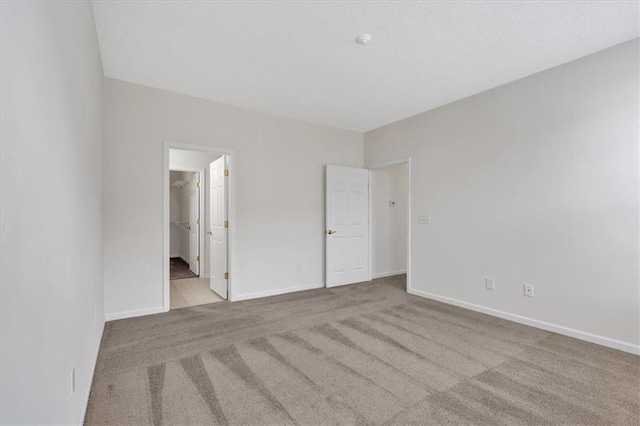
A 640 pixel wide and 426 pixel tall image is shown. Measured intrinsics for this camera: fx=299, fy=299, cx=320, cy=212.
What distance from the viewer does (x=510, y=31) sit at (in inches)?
96.6

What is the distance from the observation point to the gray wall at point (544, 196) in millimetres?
2646

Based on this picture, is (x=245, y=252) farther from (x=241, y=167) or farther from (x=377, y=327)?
(x=377, y=327)

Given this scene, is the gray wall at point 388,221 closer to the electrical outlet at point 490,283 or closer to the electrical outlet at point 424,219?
the electrical outlet at point 424,219

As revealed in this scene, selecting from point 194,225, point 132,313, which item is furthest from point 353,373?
point 194,225

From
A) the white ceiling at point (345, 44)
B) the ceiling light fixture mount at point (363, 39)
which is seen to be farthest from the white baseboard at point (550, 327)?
the ceiling light fixture mount at point (363, 39)

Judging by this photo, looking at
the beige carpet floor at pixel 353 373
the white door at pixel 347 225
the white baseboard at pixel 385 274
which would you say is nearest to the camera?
the beige carpet floor at pixel 353 373

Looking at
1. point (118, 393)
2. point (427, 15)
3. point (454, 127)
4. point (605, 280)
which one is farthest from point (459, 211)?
point (118, 393)

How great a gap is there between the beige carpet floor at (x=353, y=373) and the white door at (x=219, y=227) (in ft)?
2.96

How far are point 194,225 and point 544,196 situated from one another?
19.2 ft

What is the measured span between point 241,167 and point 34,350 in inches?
133

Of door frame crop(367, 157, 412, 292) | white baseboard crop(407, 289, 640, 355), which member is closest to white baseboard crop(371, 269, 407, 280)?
door frame crop(367, 157, 412, 292)

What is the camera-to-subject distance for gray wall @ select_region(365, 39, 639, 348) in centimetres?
265

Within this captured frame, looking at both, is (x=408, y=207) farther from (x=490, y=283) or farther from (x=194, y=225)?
(x=194, y=225)

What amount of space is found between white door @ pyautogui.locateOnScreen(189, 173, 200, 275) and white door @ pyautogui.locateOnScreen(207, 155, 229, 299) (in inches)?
49.9
